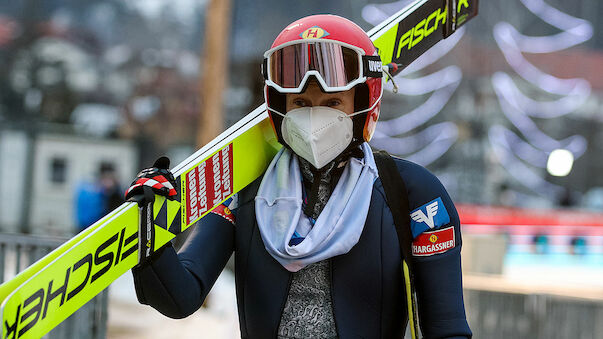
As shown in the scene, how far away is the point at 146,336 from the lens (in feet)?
23.2

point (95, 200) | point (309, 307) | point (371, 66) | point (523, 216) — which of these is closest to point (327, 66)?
point (371, 66)

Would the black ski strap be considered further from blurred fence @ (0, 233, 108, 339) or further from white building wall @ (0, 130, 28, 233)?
white building wall @ (0, 130, 28, 233)

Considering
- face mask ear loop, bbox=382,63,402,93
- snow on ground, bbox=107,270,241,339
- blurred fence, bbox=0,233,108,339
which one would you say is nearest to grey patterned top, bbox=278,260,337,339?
face mask ear loop, bbox=382,63,402,93

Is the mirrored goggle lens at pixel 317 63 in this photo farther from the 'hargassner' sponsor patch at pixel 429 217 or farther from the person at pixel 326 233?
the 'hargassner' sponsor patch at pixel 429 217

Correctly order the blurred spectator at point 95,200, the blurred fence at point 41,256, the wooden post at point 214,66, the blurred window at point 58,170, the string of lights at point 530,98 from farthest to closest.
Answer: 1. the string of lights at point 530,98
2. the blurred window at point 58,170
3. the blurred spectator at point 95,200
4. the wooden post at point 214,66
5. the blurred fence at point 41,256

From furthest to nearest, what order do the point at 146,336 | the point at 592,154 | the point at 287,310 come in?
1. the point at 592,154
2. the point at 146,336
3. the point at 287,310

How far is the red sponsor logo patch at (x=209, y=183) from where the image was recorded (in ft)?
6.50

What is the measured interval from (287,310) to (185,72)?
42.8ft

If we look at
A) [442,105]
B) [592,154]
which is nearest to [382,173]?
[442,105]

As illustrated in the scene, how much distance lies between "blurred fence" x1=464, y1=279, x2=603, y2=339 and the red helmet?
3685mm

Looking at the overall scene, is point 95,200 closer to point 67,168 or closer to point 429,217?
point 67,168

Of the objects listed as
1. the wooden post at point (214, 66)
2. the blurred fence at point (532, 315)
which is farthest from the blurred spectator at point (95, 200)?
the blurred fence at point (532, 315)

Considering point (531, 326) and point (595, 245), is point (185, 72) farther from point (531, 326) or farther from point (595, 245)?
point (531, 326)

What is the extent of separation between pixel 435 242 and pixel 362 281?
21 centimetres
